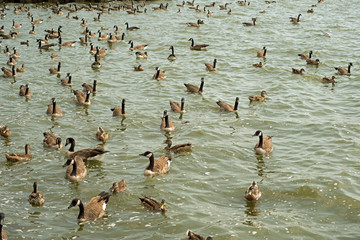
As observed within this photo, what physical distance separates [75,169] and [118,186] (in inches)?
73.2

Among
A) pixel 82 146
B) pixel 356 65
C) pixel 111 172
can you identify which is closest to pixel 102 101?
pixel 82 146

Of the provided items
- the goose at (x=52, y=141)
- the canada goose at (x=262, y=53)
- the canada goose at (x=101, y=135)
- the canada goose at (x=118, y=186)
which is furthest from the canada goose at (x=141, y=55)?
the canada goose at (x=118, y=186)

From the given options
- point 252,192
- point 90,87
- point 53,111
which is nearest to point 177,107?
point 90,87

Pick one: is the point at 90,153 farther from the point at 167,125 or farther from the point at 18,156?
the point at 167,125

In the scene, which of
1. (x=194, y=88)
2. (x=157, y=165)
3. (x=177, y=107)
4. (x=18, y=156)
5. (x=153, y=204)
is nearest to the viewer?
(x=153, y=204)

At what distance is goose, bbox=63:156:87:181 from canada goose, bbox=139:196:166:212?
2927 mm

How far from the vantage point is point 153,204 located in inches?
602

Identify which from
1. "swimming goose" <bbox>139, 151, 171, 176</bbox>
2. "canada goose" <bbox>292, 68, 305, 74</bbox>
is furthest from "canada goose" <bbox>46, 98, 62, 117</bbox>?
"canada goose" <bbox>292, 68, 305, 74</bbox>

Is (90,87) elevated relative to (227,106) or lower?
lower

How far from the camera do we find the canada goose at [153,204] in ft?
50.2

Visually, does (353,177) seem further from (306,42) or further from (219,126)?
(306,42)

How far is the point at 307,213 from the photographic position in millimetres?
15695

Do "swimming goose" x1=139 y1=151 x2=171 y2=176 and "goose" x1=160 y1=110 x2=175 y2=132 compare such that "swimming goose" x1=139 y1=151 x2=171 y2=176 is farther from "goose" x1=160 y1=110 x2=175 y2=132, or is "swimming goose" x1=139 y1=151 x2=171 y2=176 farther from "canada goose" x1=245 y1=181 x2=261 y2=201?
"goose" x1=160 y1=110 x2=175 y2=132

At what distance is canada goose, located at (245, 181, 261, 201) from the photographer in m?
15.9
